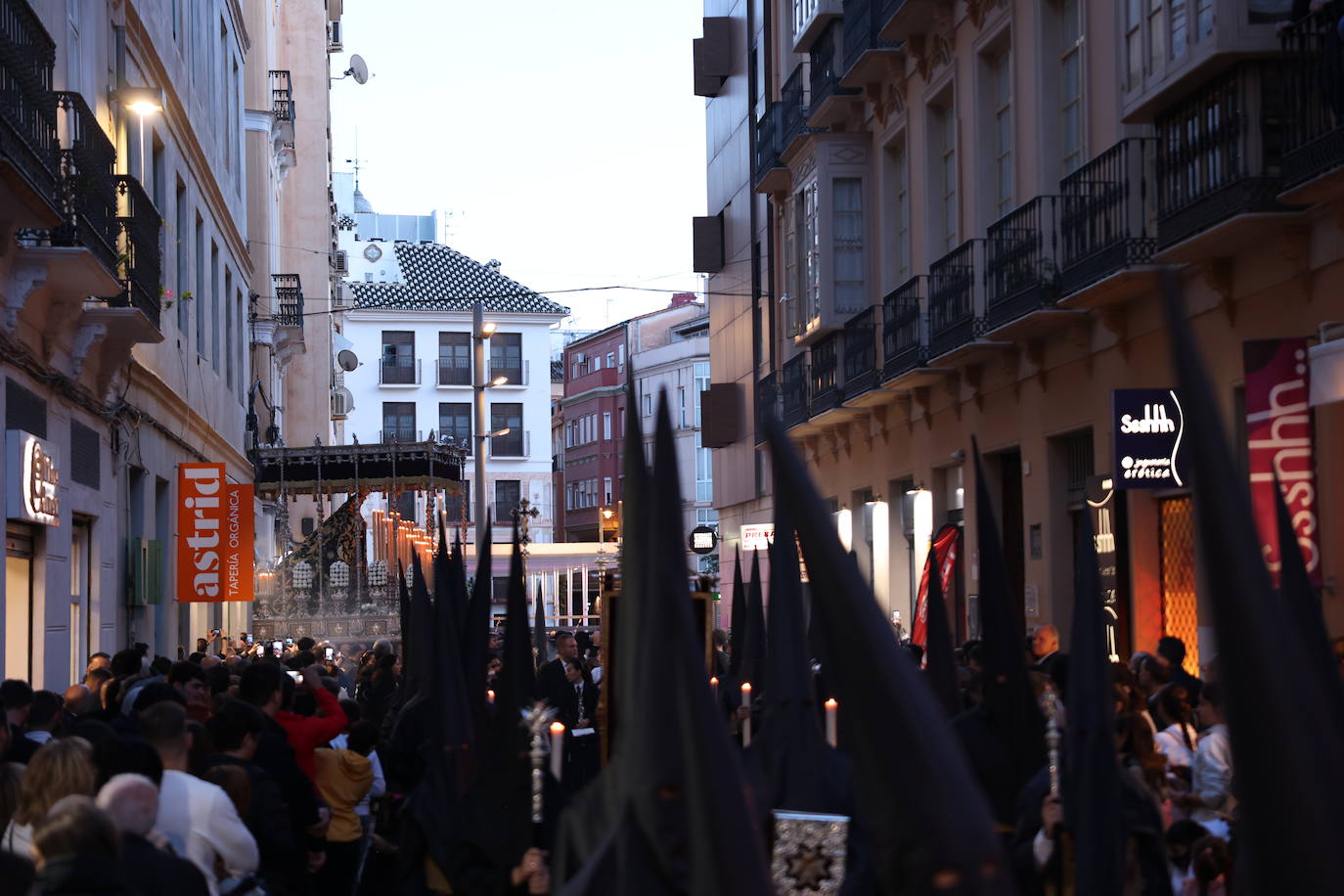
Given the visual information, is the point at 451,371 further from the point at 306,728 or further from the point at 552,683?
the point at 306,728

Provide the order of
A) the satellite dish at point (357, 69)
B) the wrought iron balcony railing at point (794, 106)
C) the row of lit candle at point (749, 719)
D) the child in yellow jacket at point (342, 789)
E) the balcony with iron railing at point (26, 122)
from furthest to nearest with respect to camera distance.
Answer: the satellite dish at point (357, 69), the wrought iron balcony railing at point (794, 106), the balcony with iron railing at point (26, 122), the child in yellow jacket at point (342, 789), the row of lit candle at point (749, 719)

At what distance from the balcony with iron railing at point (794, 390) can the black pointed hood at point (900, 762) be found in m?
25.9

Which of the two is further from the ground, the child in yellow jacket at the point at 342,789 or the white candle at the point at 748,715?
the white candle at the point at 748,715

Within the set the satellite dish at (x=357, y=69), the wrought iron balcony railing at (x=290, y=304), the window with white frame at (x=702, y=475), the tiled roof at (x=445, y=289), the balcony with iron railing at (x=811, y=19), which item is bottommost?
the window with white frame at (x=702, y=475)

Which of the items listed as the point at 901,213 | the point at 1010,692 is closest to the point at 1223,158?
the point at 1010,692

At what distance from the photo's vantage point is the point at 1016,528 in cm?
2247

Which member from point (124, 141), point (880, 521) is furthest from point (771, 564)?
point (880, 521)

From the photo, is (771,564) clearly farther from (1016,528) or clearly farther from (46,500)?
(1016,528)

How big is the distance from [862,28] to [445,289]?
220ft

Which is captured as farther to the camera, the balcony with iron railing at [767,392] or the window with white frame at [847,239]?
the balcony with iron railing at [767,392]

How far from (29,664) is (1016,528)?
36.9 ft

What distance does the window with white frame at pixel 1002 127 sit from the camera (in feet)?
70.0

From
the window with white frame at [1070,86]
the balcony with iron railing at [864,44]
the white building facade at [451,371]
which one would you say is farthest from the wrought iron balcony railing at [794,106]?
the white building facade at [451,371]

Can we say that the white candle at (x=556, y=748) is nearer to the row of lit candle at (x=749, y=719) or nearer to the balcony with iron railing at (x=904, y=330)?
the row of lit candle at (x=749, y=719)
